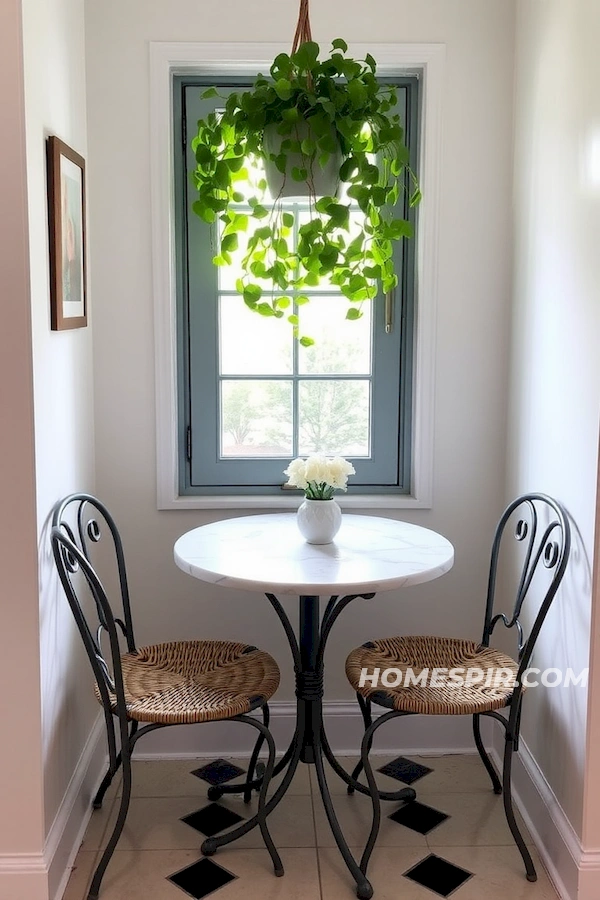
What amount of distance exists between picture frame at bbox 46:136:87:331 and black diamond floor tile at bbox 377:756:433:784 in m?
1.62

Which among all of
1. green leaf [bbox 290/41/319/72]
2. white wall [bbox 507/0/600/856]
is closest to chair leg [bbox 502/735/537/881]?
white wall [bbox 507/0/600/856]

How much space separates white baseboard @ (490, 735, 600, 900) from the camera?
233 centimetres

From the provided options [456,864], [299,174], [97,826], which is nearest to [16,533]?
[97,826]

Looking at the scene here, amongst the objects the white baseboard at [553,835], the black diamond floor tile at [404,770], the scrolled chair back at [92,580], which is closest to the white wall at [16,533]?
the scrolled chair back at [92,580]

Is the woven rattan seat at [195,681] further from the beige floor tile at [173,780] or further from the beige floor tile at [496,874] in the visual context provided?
the beige floor tile at [496,874]

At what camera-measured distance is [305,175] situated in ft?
7.85

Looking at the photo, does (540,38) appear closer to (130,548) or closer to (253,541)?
(253,541)

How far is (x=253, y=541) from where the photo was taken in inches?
106

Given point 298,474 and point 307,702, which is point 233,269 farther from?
point 307,702

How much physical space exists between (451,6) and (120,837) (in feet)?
8.33

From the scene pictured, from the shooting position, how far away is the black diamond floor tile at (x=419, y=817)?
2715mm

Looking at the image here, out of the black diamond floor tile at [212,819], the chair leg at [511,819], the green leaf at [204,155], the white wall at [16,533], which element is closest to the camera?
the white wall at [16,533]

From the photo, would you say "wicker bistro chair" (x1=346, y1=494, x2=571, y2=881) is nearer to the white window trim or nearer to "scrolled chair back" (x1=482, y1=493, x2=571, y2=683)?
"scrolled chair back" (x1=482, y1=493, x2=571, y2=683)

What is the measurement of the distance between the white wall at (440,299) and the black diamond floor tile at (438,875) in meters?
0.70
